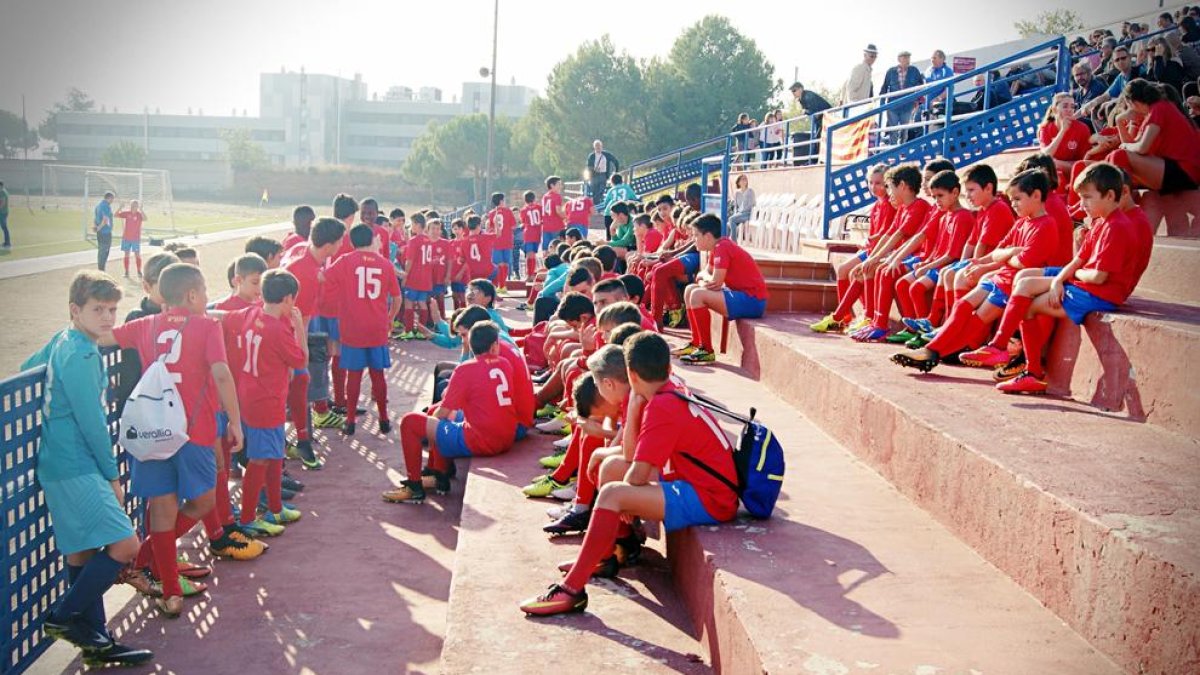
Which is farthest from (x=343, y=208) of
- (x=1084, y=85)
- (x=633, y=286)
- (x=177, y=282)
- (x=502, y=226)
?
(x=502, y=226)

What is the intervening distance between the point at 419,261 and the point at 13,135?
113 meters

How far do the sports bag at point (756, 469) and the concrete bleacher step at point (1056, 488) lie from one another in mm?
780

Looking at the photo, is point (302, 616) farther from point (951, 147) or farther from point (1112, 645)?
point (951, 147)

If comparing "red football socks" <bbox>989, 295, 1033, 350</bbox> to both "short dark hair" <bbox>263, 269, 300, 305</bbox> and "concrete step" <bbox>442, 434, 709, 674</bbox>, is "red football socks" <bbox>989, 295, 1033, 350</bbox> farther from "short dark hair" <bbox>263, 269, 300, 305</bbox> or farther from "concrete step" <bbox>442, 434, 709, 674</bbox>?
"short dark hair" <bbox>263, 269, 300, 305</bbox>

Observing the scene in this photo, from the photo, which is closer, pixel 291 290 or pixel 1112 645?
pixel 1112 645

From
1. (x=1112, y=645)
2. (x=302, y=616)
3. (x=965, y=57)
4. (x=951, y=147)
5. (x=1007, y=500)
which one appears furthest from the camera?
(x=965, y=57)

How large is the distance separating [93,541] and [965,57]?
23436mm

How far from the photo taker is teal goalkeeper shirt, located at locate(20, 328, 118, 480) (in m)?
4.45

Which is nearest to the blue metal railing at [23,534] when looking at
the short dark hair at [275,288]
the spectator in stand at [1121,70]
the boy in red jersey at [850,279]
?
the short dark hair at [275,288]

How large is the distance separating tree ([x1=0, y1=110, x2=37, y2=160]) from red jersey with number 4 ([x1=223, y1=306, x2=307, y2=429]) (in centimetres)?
11427

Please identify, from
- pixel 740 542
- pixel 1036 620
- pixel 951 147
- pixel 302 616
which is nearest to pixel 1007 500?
pixel 1036 620

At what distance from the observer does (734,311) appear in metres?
9.15

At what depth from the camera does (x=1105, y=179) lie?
5363 millimetres

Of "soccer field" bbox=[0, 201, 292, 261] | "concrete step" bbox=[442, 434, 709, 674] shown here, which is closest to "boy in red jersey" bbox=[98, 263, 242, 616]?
"concrete step" bbox=[442, 434, 709, 674]
